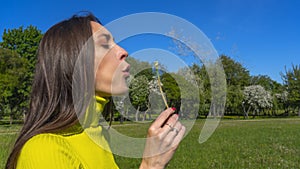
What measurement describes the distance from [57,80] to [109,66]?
0.24m

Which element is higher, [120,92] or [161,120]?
[120,92]

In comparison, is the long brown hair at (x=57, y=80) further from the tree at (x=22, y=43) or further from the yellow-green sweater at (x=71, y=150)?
the tree at (x=22, y=43)

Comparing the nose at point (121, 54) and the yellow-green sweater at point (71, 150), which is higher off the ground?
the nose at point (121, 54)

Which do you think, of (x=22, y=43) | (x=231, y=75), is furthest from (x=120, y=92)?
(x=22, y=43)

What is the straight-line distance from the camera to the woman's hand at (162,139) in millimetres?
1220

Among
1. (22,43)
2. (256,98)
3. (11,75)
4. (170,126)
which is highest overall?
(22,43)

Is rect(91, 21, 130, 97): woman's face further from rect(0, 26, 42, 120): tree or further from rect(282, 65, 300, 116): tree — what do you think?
rect(282, 65, 300, 116): tree

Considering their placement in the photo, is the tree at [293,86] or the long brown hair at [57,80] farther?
the tree at [293,86]

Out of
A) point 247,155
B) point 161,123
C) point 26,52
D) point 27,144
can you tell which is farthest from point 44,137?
point 26,52

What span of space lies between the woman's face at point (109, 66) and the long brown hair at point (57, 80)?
0.12 feet

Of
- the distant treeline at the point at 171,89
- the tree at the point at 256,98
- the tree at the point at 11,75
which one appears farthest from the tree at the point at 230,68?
the tree at the point at 256,98

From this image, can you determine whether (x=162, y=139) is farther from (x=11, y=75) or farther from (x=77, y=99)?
(x=11, y=75)

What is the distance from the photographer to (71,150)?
1.22 meters

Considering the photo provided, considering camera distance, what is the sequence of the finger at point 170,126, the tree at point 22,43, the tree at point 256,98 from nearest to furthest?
the finger at point 170,126
the tree at point 22,43
the tree at point 256,98
